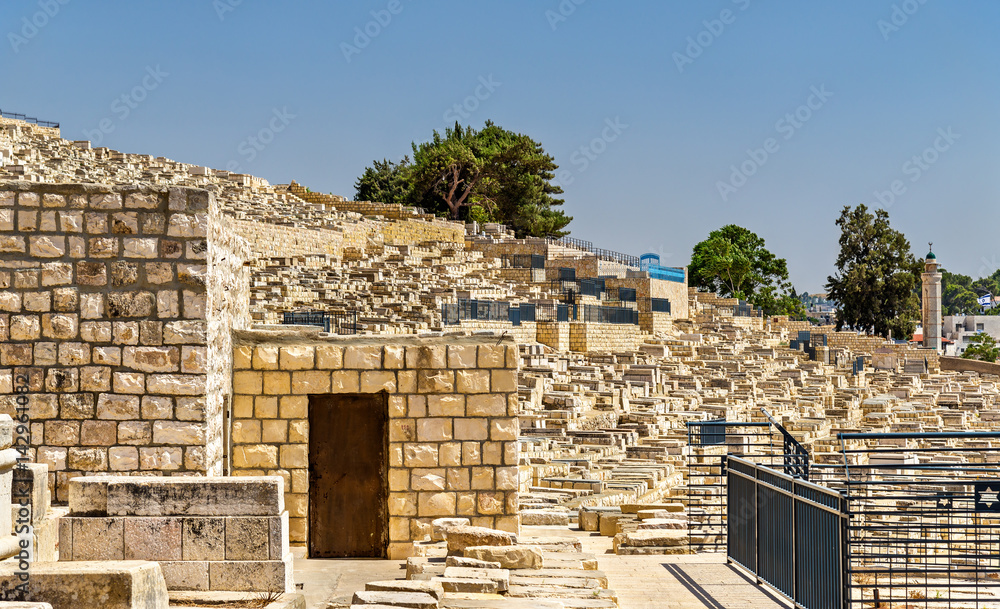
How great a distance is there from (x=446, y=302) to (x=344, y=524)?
20.3 metres

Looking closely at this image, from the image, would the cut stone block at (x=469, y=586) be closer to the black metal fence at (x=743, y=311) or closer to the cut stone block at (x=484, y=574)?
the cut stone block at (x=484, y=574)

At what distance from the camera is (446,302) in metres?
29.1

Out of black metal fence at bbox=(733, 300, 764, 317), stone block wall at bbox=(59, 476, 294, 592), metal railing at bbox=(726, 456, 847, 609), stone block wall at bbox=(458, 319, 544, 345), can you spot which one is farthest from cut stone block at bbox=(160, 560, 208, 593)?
black metal fence at bbox=(733, 300, 764, 317)

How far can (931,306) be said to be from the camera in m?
56.5

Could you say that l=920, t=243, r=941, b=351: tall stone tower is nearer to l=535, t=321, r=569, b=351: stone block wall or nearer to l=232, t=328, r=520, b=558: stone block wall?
l=535, t=321, r=569, b=351: stone block wall

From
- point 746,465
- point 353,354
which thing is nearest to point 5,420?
point 353,354

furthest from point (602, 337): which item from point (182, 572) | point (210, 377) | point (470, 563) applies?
point (182, 572)

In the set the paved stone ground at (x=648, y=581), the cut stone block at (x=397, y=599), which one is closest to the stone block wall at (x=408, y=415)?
the paved stone ground at (x=648, y=581)

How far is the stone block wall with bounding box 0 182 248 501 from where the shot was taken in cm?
773

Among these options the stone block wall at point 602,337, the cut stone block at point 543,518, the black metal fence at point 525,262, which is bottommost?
the cut stone block at point 543,518

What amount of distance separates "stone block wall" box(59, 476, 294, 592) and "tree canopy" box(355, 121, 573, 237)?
53142 millimetres

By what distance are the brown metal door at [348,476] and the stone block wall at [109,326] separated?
4.42ft

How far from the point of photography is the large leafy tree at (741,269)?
2694 inches

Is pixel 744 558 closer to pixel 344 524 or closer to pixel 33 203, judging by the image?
pixel 344 524
